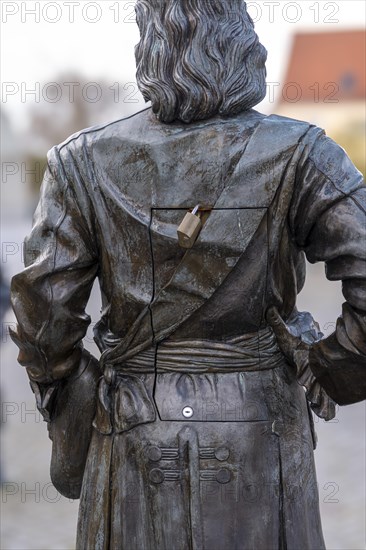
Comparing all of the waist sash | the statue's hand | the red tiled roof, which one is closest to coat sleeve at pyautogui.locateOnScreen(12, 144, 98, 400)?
the waist sash

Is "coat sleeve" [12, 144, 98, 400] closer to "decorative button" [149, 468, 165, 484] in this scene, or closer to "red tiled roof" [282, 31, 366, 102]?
"decorative button" [149, 468, 165, 484]

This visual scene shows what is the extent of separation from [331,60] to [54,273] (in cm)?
4714

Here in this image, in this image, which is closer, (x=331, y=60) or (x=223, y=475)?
(x=223, y=475)

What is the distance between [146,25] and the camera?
4.05 meters

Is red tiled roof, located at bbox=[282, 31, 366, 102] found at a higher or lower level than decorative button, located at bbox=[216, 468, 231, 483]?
higher

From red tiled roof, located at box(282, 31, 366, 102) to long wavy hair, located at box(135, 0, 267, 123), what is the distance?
44863 millimetres

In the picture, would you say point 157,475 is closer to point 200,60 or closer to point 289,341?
point 289,341

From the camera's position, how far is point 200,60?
3.97 meters

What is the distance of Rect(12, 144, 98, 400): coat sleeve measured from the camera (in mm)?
4062

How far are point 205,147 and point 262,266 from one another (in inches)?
16.1

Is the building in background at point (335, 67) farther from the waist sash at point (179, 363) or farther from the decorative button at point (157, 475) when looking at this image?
the decorative button at point (157, 475)

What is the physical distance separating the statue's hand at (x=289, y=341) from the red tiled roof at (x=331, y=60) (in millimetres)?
44861

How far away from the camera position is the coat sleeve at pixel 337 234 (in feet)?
12.7

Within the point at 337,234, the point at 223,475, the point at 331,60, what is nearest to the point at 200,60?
the point at 337,234
